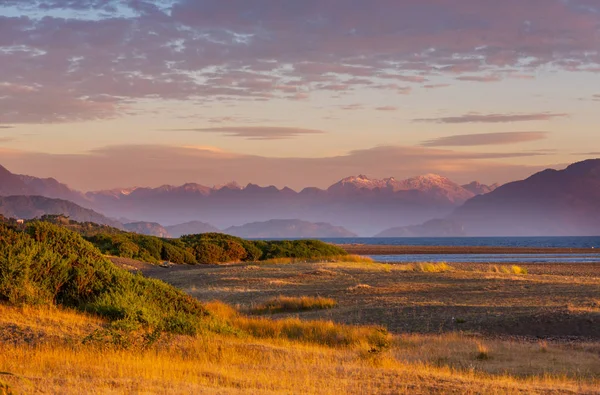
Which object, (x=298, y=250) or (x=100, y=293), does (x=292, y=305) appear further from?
(x=298, y=250)

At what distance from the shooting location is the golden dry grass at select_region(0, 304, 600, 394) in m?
11.5

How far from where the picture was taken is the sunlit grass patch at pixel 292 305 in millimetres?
28750

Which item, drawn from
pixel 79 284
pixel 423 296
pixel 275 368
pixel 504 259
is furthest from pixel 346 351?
pixel 504 259

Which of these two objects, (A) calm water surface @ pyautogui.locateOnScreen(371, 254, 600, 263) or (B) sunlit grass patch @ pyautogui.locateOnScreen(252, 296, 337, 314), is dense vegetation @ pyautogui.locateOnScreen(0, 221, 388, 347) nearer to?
(B) sunlit grass patch @ pyautogui.locateOnScreen(252, 296, 337, 314)

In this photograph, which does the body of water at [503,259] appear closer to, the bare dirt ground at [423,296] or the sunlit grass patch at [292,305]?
the bare dirt ground at [423,296]

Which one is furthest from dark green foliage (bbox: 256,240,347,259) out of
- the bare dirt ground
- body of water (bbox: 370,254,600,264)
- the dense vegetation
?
the dense vegetation

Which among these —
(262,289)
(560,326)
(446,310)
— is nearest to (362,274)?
(262,289)

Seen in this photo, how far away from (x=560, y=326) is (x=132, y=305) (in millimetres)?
12484

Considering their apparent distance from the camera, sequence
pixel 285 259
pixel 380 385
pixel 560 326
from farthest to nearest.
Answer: pixel 285 259 → pixel 560 326 → pixel 380 385

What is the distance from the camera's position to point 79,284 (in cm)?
1830

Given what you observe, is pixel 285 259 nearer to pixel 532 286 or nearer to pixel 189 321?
pixel 532 286

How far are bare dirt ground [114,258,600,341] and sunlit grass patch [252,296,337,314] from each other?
0.65 meters

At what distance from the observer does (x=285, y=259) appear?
65000 mm

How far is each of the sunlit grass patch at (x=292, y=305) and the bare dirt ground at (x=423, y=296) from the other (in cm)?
65
